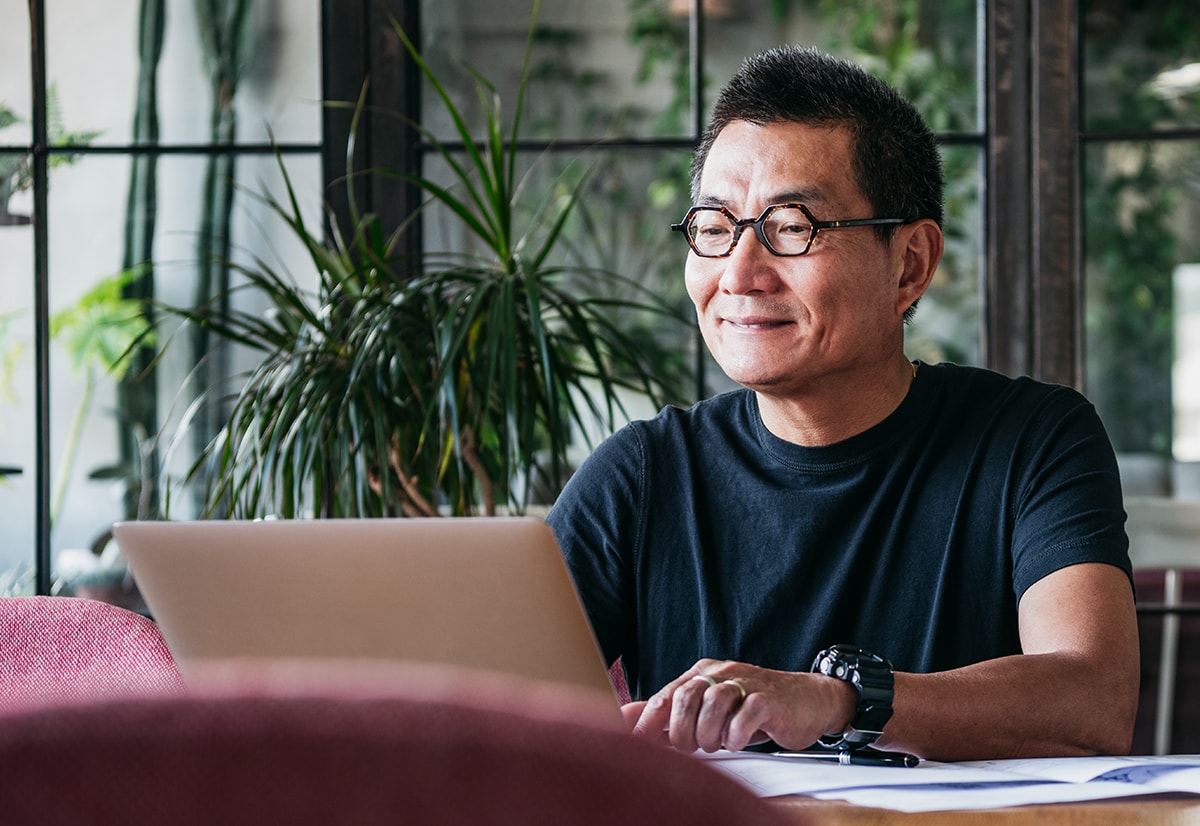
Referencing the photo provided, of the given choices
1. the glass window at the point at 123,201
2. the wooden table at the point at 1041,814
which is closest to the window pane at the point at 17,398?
the glass window at the point at 123,201

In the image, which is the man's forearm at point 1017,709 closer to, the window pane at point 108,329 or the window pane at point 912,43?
the window pane at point 912,43

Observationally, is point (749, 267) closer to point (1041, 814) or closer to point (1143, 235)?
point (1041, 814)

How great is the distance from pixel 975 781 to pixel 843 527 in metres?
0.68

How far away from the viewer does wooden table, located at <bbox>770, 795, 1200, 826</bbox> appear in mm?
811

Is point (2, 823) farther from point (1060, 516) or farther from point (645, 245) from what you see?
point (645, 245)

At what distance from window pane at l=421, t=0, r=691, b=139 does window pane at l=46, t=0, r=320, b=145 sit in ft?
1.01

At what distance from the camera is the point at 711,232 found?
1.61 meters

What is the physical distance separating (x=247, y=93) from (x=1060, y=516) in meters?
2.31

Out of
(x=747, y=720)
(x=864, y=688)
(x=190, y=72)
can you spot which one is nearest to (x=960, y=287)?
(x=190, y=72)

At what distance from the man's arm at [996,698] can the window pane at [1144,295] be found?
177 centimetres

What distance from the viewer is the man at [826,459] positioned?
1541 mm

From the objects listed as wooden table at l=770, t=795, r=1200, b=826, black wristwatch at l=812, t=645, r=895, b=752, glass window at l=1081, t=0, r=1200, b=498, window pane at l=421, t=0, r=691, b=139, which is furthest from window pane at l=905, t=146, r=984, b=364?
wooden table at l=770, t=795, r=1200, b=826

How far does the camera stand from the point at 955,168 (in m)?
3.03

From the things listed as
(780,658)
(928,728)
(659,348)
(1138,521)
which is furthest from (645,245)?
(928,728)
